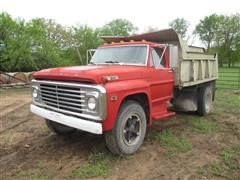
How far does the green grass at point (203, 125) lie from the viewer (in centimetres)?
725

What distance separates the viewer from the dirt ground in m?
4.79

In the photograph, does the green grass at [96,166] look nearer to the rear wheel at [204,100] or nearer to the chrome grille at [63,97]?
the chrome grille at [63,97]

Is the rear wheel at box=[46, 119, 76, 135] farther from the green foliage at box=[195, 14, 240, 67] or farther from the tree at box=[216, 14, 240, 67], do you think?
the tree at box=[216, 14, 240, 67]

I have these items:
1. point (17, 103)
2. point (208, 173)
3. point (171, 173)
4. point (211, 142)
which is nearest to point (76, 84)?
point (171, 173)

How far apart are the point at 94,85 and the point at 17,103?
23.8 ft

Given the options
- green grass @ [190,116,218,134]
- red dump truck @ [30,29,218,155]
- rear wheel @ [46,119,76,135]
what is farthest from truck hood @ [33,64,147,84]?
green grass @ [190,116,218,134]

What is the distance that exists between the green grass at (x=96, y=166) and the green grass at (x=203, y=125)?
2.70m

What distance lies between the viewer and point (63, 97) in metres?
5.36

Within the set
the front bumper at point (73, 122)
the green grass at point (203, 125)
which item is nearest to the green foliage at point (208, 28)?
the green grass at point (203, 125)

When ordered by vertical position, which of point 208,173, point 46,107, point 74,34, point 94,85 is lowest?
point 208,173

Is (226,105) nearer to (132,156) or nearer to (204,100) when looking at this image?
(204,100)

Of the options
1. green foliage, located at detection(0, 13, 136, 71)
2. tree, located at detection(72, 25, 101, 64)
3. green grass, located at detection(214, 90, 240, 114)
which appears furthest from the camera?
tree, located at detection(72, 25, 101, 64)

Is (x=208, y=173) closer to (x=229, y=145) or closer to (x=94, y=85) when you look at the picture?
(x=229, y=145)

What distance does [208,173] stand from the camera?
4789 millimetres
